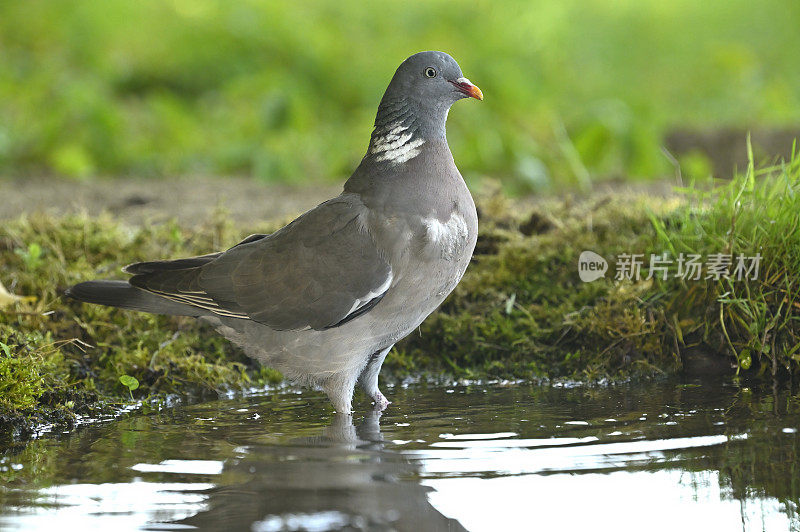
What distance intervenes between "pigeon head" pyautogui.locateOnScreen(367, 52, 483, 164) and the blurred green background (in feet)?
10.3

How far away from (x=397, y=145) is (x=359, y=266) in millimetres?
492

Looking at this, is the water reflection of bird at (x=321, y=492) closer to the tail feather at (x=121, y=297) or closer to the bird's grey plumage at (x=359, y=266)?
the bird's grey plumage at (x=359, y=266)

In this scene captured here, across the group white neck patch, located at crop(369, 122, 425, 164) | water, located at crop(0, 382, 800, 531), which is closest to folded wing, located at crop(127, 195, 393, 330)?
white neck patch, located at crop(369, 122, 425, 164)

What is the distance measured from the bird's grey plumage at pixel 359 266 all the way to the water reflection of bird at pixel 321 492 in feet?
1.44

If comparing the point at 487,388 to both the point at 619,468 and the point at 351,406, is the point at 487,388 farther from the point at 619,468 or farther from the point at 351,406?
the point at 619,468

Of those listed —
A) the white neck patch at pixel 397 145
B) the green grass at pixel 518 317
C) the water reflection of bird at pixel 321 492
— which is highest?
the white neck patch at pixel 397 145

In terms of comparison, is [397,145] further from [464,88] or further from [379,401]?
[379,401]

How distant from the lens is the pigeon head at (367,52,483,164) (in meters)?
3.49

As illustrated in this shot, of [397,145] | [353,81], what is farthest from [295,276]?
[353,81]

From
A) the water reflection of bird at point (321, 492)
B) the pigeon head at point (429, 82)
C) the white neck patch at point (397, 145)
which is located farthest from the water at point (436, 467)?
the pigeon head at point (429, 82)

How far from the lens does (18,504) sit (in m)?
2.58

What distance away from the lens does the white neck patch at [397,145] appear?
11.4 ft

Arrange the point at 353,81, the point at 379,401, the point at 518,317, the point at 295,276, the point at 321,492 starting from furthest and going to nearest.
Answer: the point at 353,81, the point at 518,317, the point at 379,401, the point at 295,276, the point at 321,492

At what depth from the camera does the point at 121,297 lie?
3.75 metres
